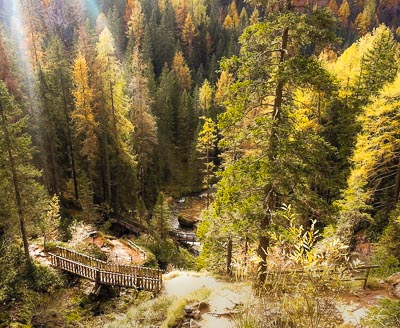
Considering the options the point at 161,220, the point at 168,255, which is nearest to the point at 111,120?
the point at 161,220

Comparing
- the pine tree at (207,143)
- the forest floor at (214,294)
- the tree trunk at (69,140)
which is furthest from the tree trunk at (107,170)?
the forest floor at (214,294)

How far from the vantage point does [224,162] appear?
23.5 metres

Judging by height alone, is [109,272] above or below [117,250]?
above

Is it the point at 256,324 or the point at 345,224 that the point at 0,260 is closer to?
the point at 256,324

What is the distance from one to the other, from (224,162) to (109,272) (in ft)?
35.2

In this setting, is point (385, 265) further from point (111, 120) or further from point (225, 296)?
point (111, 120)

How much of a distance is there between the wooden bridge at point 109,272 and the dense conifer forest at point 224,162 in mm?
756

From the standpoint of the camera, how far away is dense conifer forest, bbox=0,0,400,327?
29.0 ft

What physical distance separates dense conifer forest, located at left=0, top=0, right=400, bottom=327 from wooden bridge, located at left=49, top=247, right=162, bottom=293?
756 millimetres

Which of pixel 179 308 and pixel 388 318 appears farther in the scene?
pixel 179 308

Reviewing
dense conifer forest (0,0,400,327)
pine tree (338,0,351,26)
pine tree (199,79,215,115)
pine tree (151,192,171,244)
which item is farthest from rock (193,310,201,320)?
pine tree (338,0,351,26)

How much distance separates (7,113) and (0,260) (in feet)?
24.2

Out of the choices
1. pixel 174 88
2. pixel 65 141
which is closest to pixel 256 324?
pixel 65 141

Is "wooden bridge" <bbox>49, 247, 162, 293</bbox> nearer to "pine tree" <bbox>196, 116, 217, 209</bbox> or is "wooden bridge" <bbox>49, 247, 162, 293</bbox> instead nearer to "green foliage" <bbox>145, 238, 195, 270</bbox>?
"pine tree" <bbox>196, 116, 217, 209</bbox>
